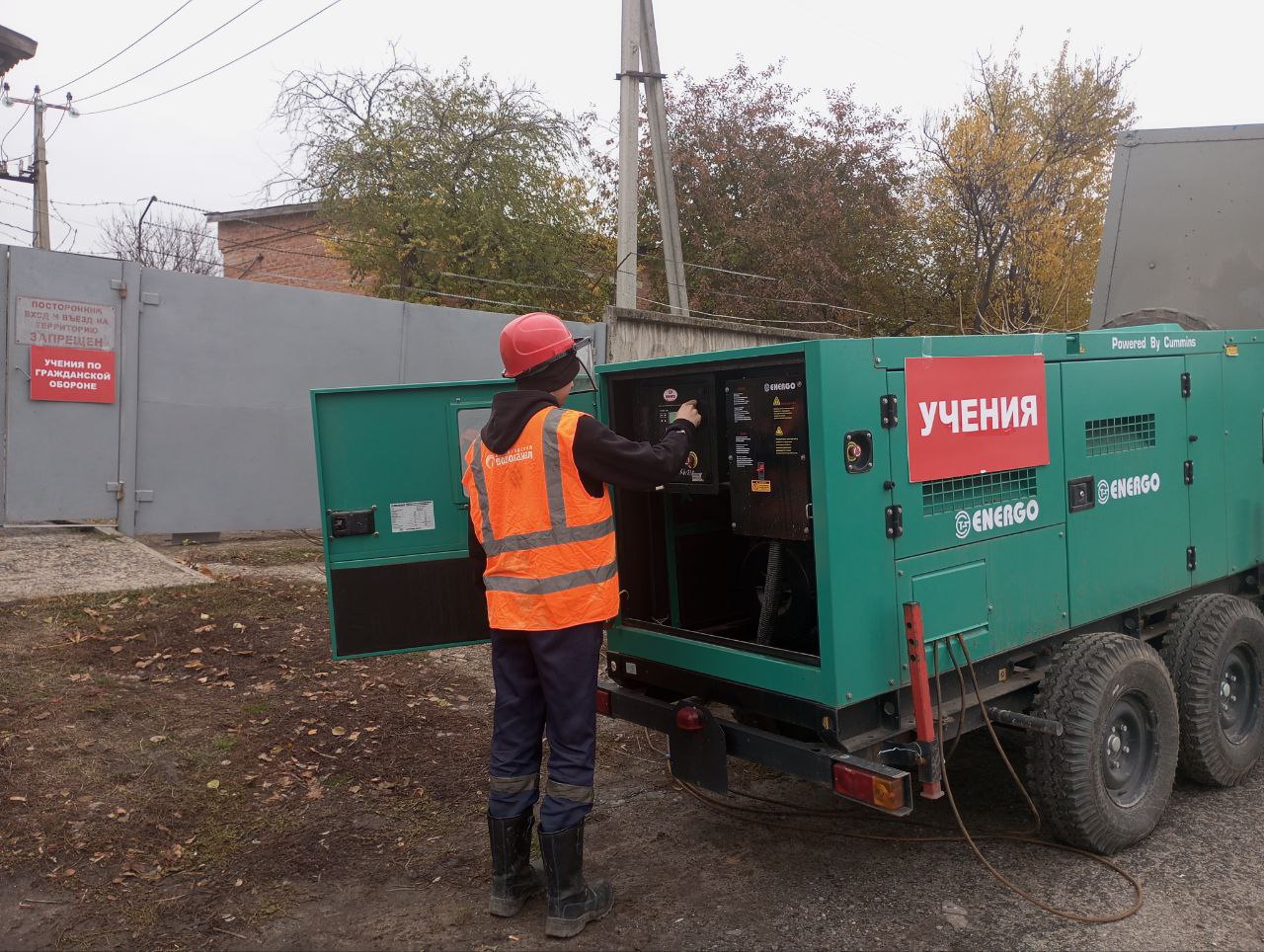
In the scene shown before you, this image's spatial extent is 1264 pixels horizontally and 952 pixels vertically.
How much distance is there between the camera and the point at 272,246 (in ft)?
101

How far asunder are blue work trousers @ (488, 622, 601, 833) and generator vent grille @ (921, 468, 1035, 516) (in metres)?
1.26

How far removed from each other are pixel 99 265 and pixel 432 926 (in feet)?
20.0

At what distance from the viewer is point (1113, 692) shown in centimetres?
380

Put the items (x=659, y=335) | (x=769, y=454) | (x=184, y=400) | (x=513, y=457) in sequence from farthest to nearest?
(x=659, y=335) → (x=184, y=400) → (x=769, y=454) → (x=513, y=457)

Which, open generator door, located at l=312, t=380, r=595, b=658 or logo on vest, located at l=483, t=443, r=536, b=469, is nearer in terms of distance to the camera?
logo on vest, located at l=483, t=443, r=536, b=469

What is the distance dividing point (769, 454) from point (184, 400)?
615 cm

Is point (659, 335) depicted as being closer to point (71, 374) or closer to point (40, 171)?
point (71, 374)

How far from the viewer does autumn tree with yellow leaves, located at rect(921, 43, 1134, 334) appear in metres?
20.3

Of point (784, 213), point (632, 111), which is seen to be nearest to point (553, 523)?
point (632, 111)

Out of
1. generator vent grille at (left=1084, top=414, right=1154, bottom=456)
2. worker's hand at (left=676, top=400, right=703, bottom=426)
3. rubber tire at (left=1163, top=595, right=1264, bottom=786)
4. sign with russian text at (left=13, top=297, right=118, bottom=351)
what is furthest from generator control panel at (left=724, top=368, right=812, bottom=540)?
sign with russian text at (left=13, top=297, right=118, bottom=351)

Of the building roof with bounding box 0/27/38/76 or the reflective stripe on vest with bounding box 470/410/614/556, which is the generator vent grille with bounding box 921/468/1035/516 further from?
the building roof with bounding box 0/27/38/76

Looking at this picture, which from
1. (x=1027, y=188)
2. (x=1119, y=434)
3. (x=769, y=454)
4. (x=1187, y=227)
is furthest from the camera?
→ (x=1027, y=188)

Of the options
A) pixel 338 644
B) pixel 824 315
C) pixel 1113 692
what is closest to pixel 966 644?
pixel 1113 692

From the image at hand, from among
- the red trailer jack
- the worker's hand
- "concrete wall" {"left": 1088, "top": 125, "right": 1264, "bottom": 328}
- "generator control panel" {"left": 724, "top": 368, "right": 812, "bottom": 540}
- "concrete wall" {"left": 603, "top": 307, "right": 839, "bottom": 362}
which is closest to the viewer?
the red trailer jack
